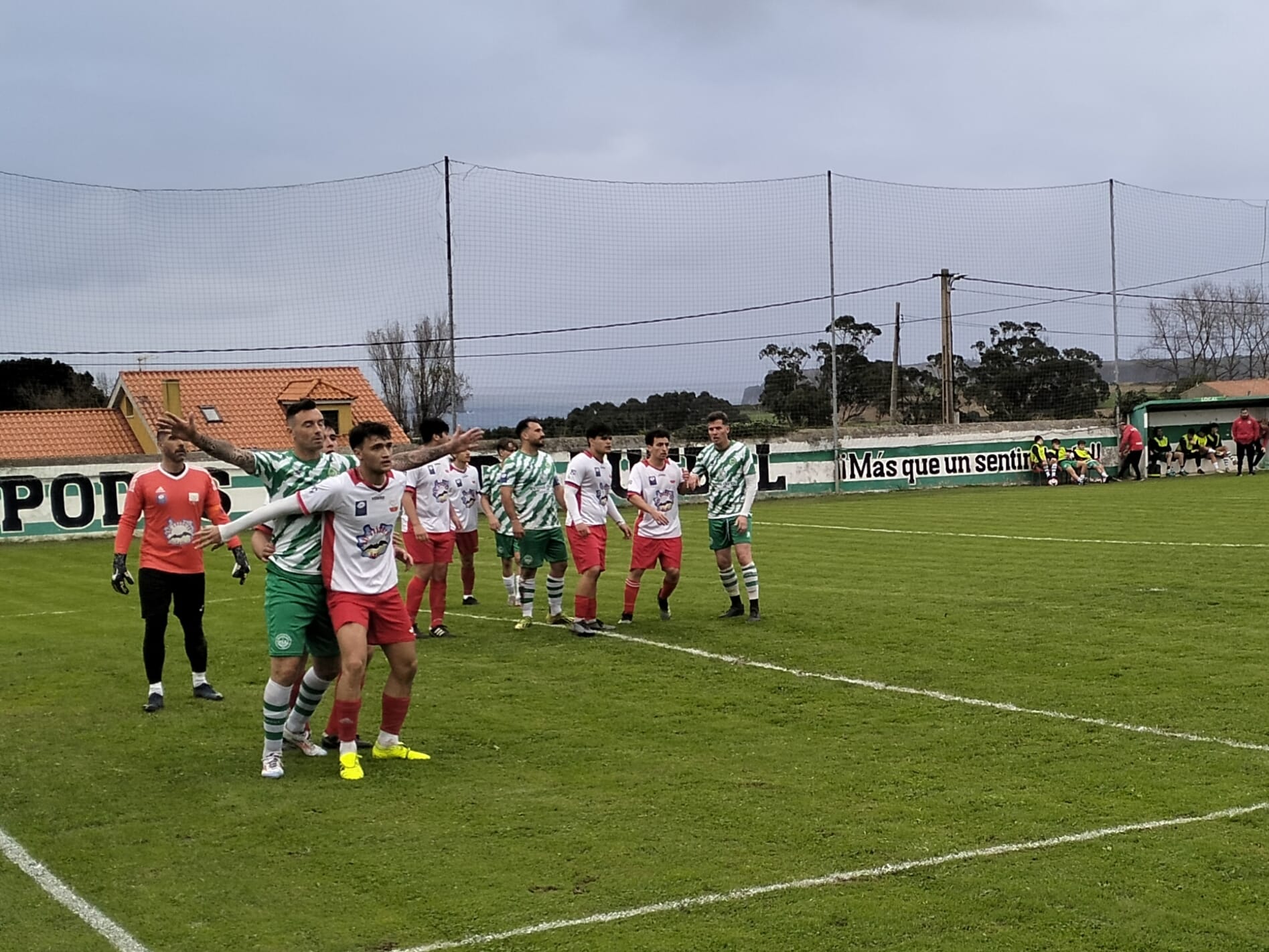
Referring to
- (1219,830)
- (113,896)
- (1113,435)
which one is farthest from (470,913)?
(1113,435)

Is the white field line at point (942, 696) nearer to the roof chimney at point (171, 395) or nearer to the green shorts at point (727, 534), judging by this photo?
the green shorts at point (727, 534)

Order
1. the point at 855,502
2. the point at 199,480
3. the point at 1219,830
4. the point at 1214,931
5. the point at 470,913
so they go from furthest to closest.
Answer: the point at 855,502, the point at 199,480, the point at 1219,830, the point at 470,913, the point at 1214,931

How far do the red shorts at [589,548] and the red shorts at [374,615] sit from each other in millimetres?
5362

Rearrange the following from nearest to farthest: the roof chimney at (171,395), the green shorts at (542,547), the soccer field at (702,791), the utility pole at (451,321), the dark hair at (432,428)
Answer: the soccer field at (702,791)
the dark hair at (432,428)
the green shorts at (542,547)
the utility pole at (451,321)
the roof chimney at (171,395)

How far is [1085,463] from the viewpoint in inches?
1492

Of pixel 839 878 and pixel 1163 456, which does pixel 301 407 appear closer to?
pixel 839 878

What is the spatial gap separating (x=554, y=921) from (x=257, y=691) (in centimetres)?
580

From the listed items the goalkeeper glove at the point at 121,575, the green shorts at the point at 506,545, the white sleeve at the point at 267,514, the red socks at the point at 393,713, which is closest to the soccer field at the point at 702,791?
the red socks at the point at 393,713

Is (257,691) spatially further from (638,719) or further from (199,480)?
(638,719)

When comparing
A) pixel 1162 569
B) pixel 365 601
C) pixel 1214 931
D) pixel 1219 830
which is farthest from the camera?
pixel 1162 569

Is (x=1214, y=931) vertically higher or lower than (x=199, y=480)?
lower

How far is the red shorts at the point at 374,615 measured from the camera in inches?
305

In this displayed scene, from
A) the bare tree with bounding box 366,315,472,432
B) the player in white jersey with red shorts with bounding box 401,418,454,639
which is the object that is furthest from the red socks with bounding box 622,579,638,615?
the bare tree with bounding box 366,315,472,432

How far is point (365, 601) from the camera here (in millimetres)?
7801
